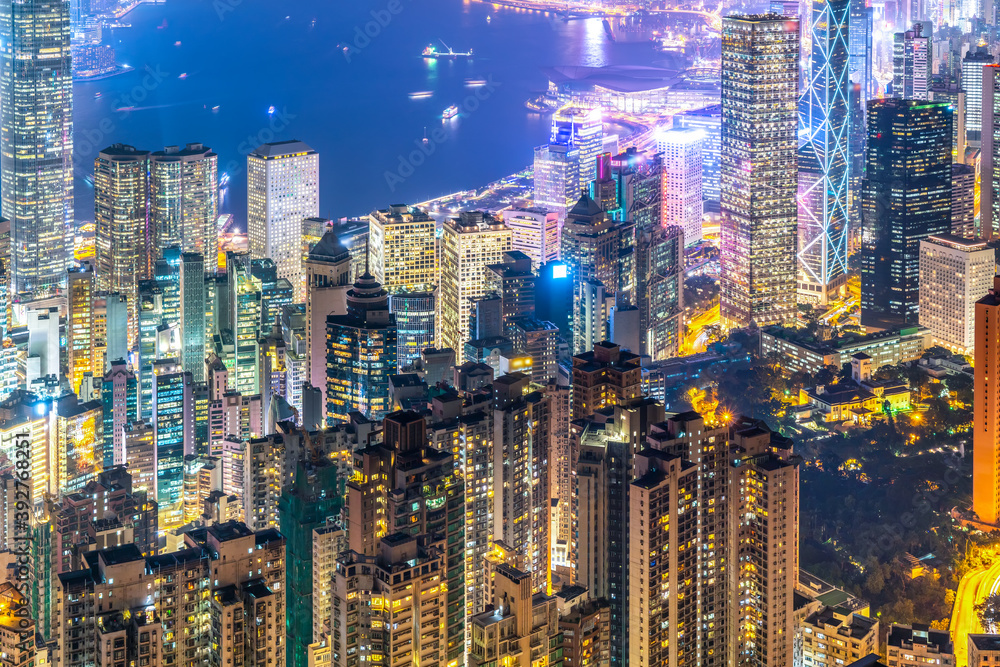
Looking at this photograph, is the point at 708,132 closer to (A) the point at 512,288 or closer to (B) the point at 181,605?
(A) the point at 512,288

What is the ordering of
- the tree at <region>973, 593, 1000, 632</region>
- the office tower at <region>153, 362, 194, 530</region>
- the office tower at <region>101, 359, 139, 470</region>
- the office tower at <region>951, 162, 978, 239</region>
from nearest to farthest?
the tree at <region>973, 593, 1000, 632</region>
the office tower at <region>153, 362, 194, 530</region>
the office tower at <region>101, 359, 139, 470</region>
the office tower at <region>951, 162, 978, 239</region>

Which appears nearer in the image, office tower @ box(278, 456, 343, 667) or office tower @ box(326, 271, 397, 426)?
office tower @ box(278, 456, 343, 667)

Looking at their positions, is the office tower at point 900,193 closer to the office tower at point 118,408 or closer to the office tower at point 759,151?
the office tower at point 759,151

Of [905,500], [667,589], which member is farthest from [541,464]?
[905,500]

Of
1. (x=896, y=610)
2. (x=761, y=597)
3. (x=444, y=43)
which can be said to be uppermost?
(x=444, y=43)

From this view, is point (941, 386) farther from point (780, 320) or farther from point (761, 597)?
point (761, 597)

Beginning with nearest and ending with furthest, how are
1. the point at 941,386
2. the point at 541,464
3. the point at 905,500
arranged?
1. the point at 541,464
2. the point at 905,500
3. the point at 941,386

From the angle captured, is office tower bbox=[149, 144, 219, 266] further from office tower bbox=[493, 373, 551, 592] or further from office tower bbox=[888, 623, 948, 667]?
office tower bbox=[888, 623, 948, 667]

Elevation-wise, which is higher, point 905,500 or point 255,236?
point 255,236

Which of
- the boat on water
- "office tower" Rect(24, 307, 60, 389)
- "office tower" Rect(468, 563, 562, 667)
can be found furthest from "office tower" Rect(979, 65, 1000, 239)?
"office tower" Rect(468, 563, 562, 667)
